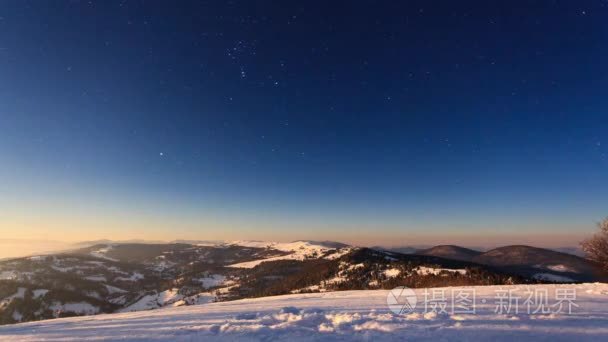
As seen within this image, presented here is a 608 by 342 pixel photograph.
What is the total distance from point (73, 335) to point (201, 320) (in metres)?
4.27

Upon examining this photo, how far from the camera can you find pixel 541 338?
8.46 metres

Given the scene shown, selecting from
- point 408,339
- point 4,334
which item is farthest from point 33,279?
point 408,339

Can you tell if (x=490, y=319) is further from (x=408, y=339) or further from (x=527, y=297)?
(x=527, y=297)

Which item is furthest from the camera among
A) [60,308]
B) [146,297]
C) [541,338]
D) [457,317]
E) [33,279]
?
[33,279]

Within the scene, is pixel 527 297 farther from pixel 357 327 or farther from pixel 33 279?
pixel 33 279

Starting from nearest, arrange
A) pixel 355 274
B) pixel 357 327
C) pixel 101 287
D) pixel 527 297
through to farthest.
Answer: pixel 357 327
pixel 527 297
pixel 355 274
pixel 101 287

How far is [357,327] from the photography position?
397 inches

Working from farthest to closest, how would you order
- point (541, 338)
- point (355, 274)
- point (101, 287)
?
point (101, 287) → point (355, 274) → point (541, 338)

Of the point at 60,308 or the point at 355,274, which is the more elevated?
the point at 355,274

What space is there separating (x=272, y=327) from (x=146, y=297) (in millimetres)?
181725

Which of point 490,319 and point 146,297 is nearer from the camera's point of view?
point 490,319

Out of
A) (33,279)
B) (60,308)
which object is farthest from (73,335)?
(33,279)

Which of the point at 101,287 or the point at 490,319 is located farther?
the point at 101,287

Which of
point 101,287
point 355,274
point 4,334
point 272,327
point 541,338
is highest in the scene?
point 541,338
